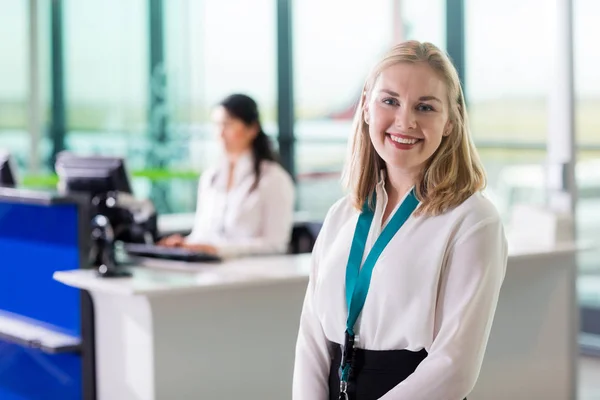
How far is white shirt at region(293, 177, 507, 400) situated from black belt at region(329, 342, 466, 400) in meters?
0.02

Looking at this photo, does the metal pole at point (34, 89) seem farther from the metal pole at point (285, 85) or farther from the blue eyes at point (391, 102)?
the blue eyes at point (391, 102)

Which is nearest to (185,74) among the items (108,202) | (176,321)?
(108,202)

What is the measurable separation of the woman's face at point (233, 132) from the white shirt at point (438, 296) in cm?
296

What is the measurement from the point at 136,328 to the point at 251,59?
216 inches

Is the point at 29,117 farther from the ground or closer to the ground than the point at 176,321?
farther from the ground

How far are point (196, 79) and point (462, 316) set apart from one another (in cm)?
721

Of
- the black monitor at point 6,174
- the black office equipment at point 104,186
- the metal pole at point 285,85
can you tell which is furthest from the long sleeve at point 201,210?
the metal pole at point 285,85

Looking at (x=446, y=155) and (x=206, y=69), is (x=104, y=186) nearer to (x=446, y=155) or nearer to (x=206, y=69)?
(x=446, y=155)

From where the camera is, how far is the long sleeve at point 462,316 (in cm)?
212

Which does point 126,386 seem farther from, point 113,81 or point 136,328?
point 113,81

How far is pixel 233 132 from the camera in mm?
5172

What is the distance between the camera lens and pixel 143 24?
29.8 ft

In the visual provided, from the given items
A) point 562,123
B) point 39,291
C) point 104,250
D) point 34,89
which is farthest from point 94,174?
point 34,89

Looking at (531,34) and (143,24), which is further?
(143,24)
